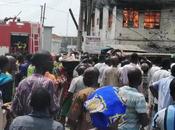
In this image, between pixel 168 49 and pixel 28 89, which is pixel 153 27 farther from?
pixel 28 89

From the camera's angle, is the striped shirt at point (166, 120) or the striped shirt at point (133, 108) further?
the striped shirt at point (133, 108)

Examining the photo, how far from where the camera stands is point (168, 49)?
4009cm

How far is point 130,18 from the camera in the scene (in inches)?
1585

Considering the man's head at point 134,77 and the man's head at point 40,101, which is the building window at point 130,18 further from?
the man's head at point 40,101

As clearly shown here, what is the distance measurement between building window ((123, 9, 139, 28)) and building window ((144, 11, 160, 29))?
0.56 meters

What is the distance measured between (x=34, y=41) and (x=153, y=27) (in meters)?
12.7

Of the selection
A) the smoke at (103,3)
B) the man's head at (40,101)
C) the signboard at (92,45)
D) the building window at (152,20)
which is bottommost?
the signboard at (92,45)

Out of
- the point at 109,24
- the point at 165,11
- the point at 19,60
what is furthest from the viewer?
the point at 109,24

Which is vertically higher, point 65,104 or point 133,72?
point 133,72

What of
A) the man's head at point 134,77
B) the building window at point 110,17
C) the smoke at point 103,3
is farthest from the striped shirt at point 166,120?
the building window at point 110,17

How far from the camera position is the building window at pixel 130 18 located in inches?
1563

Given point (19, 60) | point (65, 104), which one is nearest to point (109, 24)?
point (19, 60)

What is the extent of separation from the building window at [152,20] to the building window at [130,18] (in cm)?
56

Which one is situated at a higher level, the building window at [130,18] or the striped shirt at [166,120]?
the building window at [130,18]
